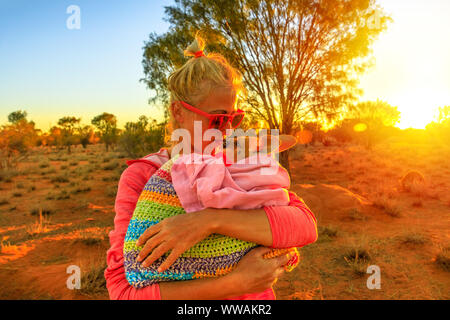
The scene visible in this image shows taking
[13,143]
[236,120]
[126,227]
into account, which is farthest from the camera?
[13,143]

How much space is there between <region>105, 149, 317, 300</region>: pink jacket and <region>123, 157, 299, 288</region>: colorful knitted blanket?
0.07 m

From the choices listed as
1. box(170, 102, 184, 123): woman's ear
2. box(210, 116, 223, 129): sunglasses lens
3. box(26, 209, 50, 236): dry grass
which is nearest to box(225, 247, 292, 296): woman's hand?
box(210, 116, 223, 129): sunglasses lens

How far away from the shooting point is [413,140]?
43438 millimetres

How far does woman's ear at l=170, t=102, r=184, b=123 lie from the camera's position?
1434mm

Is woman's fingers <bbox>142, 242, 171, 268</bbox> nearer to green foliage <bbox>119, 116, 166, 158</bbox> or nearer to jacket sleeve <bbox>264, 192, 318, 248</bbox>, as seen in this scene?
jacket sleeve <bbox>264, 192, 318, 248</bbox>

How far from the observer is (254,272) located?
43.4 inches

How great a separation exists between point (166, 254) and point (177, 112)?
71 cm

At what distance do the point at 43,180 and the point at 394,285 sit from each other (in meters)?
20.1

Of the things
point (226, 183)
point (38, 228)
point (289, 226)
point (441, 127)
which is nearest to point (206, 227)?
point (226, 183)

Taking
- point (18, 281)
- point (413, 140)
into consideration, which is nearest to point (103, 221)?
point (18, 281)

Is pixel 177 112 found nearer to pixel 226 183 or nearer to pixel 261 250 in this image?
pixel 226 183

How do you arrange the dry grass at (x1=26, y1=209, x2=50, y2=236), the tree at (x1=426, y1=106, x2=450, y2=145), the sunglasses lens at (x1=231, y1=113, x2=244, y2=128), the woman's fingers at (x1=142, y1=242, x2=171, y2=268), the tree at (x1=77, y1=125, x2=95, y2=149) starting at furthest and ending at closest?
1. the tree at (x1=77, y1=125, x2=95, y2=149)
2. the tree at (x1=426, y1=106, x2=450, y2=145)
3. the dry grass at (x1=26, y1=209, x2=50, y2=236)
4. the sunglasses lens at (x1=231, y1=113, x2=244, y2=128)
5. the woman's fingers at (x1=142, y1=242, x2=171, y2=268)

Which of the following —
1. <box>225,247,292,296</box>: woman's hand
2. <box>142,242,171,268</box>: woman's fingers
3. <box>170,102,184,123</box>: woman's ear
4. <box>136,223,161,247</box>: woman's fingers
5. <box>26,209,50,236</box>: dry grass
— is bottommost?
<box>26,209,50,236</box>: dry grass

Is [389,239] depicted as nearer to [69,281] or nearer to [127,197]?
[69,281]
